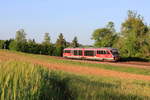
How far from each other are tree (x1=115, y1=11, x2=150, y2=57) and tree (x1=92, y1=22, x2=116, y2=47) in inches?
976

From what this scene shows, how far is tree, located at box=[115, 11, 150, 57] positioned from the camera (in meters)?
46.9

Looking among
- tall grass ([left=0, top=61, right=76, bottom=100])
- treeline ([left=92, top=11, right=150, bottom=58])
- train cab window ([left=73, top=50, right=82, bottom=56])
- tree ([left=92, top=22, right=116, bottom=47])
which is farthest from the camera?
tree ([left=92, top=22, right=116, bottom=47])

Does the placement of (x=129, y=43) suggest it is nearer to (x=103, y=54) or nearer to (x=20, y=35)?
(x=103, y=54)

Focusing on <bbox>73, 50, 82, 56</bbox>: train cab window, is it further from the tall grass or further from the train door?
the tall grass

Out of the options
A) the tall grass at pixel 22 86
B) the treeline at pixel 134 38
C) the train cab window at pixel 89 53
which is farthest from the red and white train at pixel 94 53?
the tall grass at pixel 22 86

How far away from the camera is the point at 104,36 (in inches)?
3310

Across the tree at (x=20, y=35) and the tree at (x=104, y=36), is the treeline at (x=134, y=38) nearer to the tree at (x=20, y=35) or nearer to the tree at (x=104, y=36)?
the tree at (x=104, y=36)

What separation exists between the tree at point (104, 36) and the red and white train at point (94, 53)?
36806 mm

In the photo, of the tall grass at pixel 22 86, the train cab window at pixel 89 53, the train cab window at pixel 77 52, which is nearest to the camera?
the tall grass at pixel 22 86

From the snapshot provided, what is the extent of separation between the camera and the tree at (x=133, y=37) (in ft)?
154

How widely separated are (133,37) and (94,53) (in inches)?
576

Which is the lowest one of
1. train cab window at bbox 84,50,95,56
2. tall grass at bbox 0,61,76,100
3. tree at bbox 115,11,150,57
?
tall grass at bbox 0,61,76,100

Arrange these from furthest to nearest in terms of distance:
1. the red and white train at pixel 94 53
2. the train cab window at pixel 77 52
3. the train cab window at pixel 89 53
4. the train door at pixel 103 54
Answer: the train cab window at pixel 77 52 → the train cab window at pixel 89 53 → the train door at pixel 103 54 → the red and white train at pixel 94 53

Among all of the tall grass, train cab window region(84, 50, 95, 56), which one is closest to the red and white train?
train cab window region(84, 50, 95, 56)
